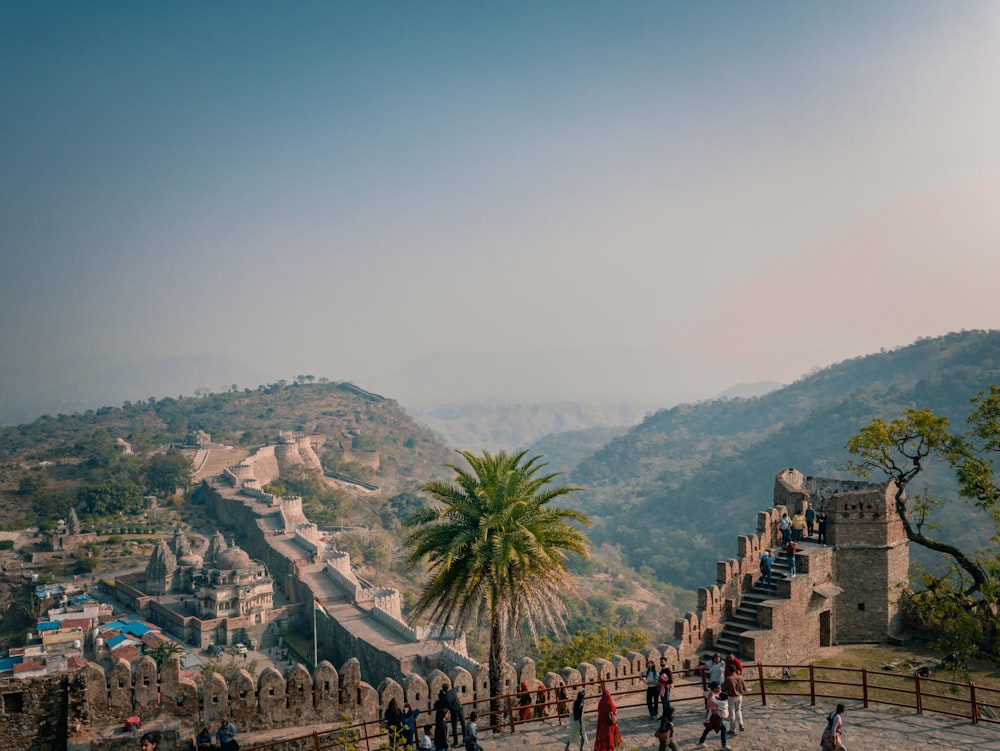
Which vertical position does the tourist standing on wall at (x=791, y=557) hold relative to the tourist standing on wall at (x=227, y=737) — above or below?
above

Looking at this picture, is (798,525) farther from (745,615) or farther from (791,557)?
(745,615)

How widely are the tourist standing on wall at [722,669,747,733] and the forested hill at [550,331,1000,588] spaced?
214 ft

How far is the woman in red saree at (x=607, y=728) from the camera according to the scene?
11.5 meters

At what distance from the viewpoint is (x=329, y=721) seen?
14.4 meters

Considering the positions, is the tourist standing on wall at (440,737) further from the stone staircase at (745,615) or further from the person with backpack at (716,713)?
the stone staircase at (745,615)

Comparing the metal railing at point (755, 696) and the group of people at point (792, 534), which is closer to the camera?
the metal railing at point (755, 696)

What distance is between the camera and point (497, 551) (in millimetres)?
13320

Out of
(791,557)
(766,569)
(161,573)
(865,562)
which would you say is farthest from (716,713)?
(161,573)

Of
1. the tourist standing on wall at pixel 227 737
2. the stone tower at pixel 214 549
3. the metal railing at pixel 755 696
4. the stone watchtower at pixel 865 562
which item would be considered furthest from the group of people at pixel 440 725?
the stone tower at pixel 214 549

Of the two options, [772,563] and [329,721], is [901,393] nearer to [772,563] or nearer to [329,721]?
[772,563]

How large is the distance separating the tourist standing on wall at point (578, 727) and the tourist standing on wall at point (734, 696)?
2457 millimetres

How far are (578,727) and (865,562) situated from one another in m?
10.8

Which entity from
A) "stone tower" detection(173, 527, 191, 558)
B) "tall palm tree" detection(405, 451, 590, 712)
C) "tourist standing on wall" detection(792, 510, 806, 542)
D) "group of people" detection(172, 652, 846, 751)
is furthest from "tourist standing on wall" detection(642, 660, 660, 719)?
"stone tower" detection(173, 527, 191, 558)

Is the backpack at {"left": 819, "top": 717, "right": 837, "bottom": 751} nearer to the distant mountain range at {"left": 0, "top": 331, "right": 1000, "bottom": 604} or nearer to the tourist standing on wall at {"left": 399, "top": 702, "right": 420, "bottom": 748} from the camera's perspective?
the tourist standing on wall at {"left": 399, "top": 702, "right": 420, "bottom": 748}
